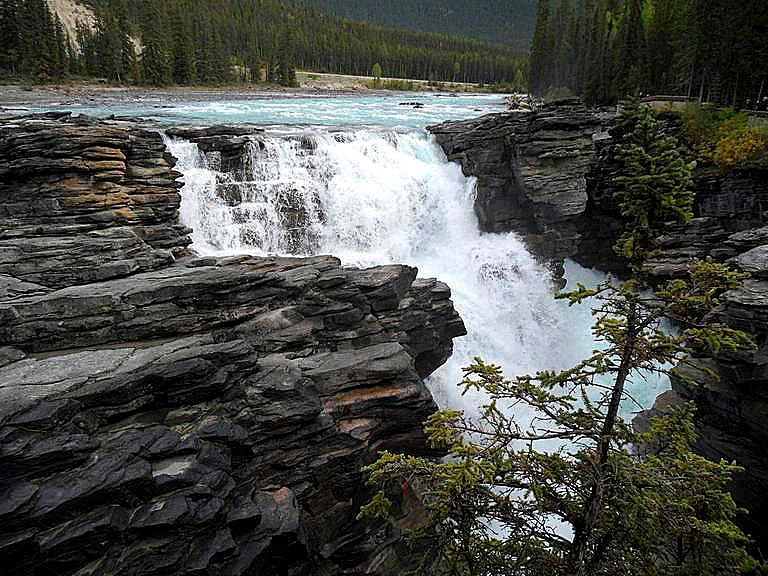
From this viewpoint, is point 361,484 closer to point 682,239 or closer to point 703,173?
point 682,239

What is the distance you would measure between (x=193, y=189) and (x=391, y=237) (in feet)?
32.4

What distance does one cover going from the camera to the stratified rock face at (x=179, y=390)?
8.40 meters

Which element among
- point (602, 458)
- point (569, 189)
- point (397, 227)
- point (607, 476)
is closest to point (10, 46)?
point (397, 227)

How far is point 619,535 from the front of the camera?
22.7 ft

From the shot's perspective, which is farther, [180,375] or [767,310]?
[767,310]

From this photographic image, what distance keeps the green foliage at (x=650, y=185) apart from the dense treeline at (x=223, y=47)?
88435 millimetres

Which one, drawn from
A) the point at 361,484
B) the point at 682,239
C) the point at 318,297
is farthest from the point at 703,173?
the point at 361,484

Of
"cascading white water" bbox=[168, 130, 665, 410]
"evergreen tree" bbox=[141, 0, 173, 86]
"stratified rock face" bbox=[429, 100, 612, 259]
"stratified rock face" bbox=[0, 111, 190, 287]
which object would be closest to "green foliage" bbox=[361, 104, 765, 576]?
"stratified rock face" bbox=[0, 111, 190, 287]

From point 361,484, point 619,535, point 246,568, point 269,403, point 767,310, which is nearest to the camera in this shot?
point 619,535

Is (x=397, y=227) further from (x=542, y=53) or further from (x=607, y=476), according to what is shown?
(x=542, y=53)

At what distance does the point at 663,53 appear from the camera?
56.8 meters

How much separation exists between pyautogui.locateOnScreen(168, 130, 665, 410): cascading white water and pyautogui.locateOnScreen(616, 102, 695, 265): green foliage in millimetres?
15002

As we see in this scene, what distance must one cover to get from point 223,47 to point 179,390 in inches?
4147

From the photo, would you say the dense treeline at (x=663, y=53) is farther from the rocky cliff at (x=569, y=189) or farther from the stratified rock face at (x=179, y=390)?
the stratified rock face at (x=179, y=390)
